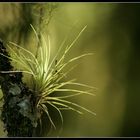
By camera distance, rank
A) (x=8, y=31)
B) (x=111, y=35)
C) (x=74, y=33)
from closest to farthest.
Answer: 1. (x=8, y=31)
2. (x=74, y=33)
3. (x=111, y=35)

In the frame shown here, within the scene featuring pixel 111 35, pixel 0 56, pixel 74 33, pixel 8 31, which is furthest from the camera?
pixel 111 35

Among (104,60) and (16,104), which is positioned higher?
(104,60)

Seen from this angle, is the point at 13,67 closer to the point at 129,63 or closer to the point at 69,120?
the point at 69,120

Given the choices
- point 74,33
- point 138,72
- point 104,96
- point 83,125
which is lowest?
point 83,125

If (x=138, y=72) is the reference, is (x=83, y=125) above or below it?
below

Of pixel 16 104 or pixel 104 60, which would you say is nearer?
pixel 16 104

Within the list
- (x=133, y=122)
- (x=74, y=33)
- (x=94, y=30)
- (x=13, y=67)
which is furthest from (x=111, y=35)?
(x=13, y=67)

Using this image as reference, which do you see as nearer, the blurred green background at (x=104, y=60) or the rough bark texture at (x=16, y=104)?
the rough bark texture at (x=16, y=104)

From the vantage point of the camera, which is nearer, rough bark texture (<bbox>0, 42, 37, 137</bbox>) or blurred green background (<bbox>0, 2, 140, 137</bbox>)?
rough bark texture (<bbox>0, 42, 37, 137</bbox>)
